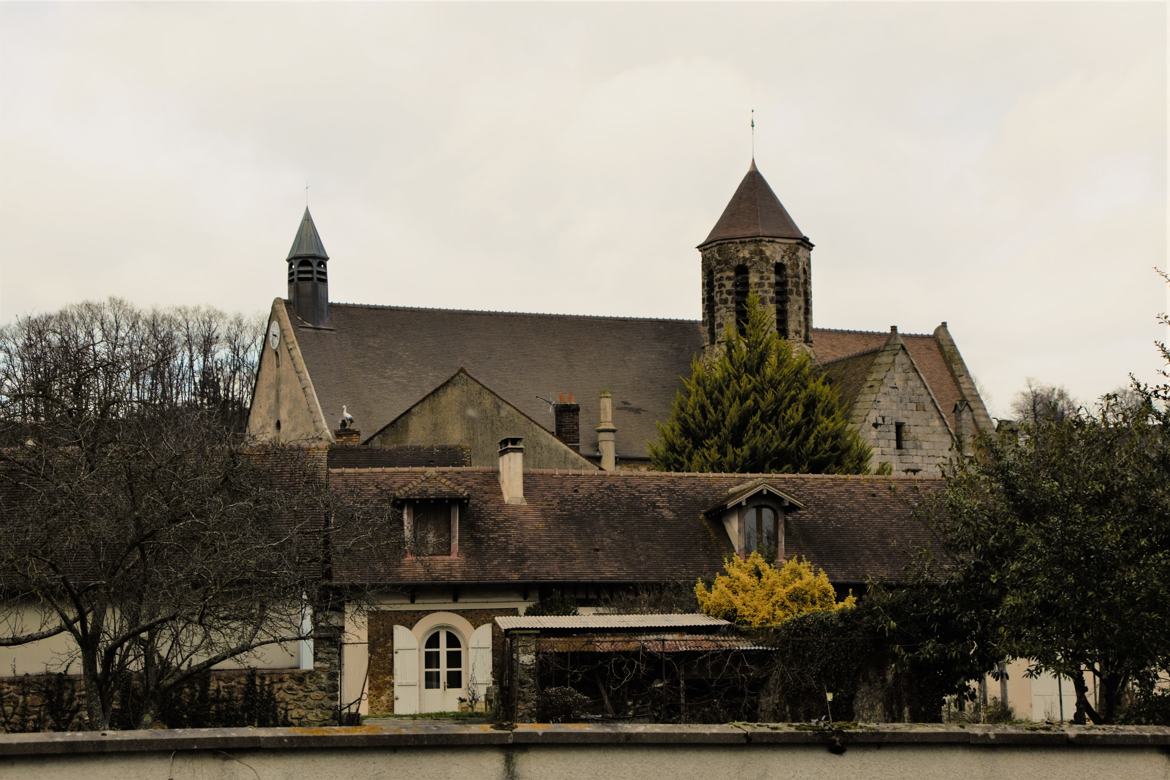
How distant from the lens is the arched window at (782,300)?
4466 cm

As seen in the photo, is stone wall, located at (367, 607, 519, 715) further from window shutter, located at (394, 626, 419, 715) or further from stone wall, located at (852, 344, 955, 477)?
stone wall, located at (852, 344, 955, 477)

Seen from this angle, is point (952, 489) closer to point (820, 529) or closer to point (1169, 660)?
point (1169, 660)

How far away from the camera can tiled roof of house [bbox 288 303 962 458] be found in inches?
1572

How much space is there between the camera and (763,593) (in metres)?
22.0

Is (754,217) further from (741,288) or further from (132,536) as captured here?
(132,536)

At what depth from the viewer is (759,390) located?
3678cm

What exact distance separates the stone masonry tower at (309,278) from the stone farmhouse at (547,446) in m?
0.08

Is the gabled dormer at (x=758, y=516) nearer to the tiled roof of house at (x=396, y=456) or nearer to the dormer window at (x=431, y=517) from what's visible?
the dormer window at (x=431, y=517)

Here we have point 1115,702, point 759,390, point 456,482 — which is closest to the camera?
point 1115,702

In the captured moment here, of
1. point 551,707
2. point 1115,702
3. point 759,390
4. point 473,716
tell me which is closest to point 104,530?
point 551,707

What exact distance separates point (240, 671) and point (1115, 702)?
12.0 metres

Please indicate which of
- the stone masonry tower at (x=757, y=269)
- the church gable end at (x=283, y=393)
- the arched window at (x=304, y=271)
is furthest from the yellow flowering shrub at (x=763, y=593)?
the arched window at (x=304, y=271)

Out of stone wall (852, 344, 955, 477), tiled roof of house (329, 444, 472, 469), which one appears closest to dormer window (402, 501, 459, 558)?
tiled roof of house (329, 444, 472, 469)

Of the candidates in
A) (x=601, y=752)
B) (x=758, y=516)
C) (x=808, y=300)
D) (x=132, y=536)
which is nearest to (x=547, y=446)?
(x=758, y=516)
